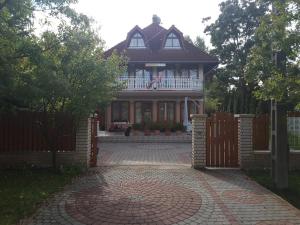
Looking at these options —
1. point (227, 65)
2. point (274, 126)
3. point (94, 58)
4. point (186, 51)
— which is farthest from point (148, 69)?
point (274, 126)

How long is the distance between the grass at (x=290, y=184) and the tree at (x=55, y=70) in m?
4.89

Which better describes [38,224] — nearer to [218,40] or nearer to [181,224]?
[181,224]

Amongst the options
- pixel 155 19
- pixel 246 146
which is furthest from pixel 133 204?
pixel 155 19

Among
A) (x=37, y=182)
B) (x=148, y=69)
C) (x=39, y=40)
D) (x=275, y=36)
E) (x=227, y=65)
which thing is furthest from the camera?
(x=227, y=65)

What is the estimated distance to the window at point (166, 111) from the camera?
27344mm

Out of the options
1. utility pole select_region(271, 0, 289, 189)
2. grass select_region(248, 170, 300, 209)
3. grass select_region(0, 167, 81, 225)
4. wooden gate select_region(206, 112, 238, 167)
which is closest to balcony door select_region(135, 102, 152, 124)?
wooden gate select_region(206, 112, 238, 167)

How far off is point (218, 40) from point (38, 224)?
1190 inches

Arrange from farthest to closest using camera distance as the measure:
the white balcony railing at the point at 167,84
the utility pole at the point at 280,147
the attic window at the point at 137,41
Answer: the attic window at the point at 137,41 → the white balcony railing at the point at 167,84 → the utility pole at the point at 280,147

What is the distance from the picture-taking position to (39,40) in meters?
9.06

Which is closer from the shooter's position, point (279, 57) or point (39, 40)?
point (279, 57)

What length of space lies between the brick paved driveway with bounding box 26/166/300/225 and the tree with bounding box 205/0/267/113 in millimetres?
24125

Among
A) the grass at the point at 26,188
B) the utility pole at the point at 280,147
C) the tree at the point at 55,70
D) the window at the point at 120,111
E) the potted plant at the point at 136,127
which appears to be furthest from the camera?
the window at the point at 120,111

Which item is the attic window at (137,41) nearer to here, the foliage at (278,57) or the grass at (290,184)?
the grass at (290,184)

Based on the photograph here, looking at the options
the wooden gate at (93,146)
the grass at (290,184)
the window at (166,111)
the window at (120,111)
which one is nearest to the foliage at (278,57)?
the grass at (290,184)
